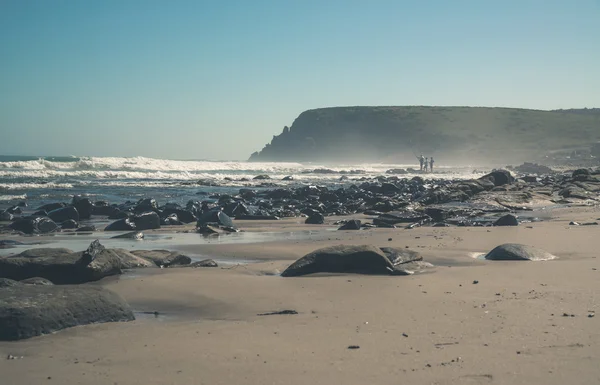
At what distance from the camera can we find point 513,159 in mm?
84500

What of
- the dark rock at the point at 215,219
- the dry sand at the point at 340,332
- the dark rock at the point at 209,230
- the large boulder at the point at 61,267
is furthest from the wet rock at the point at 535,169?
the large boulder at the point at 61,267

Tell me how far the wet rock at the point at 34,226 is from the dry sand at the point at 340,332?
578 centimetres

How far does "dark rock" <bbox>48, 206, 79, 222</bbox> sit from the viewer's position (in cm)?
1352

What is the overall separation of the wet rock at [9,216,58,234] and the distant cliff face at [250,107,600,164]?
84.7 meters

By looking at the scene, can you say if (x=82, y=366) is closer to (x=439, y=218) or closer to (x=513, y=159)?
(x=439, y=218)

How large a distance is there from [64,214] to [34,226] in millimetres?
2144

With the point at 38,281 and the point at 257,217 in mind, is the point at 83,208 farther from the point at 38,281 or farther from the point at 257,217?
the point at 38,281

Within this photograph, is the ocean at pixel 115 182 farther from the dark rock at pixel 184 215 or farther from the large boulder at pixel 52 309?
the large boulder at pixel 52 309

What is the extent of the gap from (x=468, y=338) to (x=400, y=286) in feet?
5.90

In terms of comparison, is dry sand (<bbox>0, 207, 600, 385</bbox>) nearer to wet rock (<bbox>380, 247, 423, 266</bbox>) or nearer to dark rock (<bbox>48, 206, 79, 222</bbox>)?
wet rock (<bbox>380, 247, 423, 266</bbox>)

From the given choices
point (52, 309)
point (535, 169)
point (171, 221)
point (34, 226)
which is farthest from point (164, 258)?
point (535, 169)

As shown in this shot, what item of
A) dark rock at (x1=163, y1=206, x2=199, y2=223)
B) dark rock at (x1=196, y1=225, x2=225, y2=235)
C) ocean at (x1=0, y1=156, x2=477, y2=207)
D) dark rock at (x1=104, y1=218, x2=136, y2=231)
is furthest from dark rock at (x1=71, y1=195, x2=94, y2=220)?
dark rock at (x1=196, y1=225, x2=225, y2=235)

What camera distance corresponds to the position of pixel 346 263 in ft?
21.5

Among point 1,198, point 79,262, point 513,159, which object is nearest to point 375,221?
point 79,262
